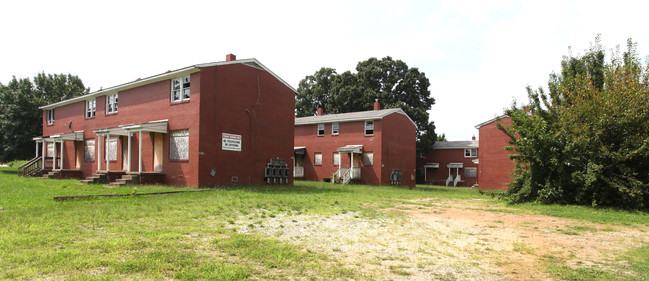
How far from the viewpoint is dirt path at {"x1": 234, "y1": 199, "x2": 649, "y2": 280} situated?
6.26 meters

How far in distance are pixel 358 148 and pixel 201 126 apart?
16.2 metres

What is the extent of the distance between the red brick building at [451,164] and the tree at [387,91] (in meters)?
1.87

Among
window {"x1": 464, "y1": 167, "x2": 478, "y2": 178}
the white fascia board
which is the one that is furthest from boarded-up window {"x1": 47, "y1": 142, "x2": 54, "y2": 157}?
window {"x1": 464, "y1": 167, "x2": 478, "y2": 178}

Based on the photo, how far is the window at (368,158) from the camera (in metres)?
33.8

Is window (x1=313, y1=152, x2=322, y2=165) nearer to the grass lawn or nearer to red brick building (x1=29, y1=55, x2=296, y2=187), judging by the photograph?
red brick building (x1=29, y1=55, x2=296, y2=187)

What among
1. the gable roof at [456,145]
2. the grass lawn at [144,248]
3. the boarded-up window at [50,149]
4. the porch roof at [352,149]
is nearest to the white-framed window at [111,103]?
the boarded-up window at [50,149]

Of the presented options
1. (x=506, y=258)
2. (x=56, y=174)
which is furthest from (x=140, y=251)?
(x=56, y=174)

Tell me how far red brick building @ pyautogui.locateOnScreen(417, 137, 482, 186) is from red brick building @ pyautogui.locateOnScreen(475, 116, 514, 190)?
1042cm

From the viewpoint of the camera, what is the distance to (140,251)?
6.39 metres

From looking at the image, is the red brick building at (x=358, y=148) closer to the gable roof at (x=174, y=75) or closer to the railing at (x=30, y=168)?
the gable roof at (x=174, y=75)

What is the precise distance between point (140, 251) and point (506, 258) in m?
6.12

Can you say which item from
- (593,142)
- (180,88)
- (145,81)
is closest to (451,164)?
(593,142)

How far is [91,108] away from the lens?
28750 millimetres

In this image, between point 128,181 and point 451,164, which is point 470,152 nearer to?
point 451,164
